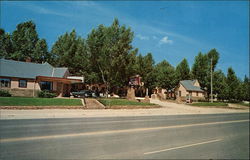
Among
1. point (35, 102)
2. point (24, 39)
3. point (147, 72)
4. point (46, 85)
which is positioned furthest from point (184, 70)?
point (24, 39)

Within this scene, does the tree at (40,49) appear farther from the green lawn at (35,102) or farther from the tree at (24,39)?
the green lawn at (35,102)

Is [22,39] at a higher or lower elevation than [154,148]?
higher

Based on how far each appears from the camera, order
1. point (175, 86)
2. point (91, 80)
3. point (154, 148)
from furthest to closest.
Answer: point (175, 86), point (91, 80), point (154, 148)

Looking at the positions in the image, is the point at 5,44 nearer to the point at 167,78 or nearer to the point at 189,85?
the point at 167,78

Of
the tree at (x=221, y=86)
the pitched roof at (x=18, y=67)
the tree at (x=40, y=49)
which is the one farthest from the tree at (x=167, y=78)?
the tree at (x=40, y=49)

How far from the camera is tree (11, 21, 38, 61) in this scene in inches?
142

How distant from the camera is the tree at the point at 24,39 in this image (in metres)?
3.62

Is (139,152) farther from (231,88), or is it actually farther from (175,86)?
(175,86)

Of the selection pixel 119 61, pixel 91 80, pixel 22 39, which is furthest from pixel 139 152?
pixel 91 80

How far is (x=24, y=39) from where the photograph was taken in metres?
3.79

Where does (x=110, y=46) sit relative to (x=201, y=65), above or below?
above

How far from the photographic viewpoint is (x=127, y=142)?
6398 millimetres

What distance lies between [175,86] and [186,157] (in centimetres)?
4097

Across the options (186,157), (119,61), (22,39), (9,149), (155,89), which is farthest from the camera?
(155,89)
